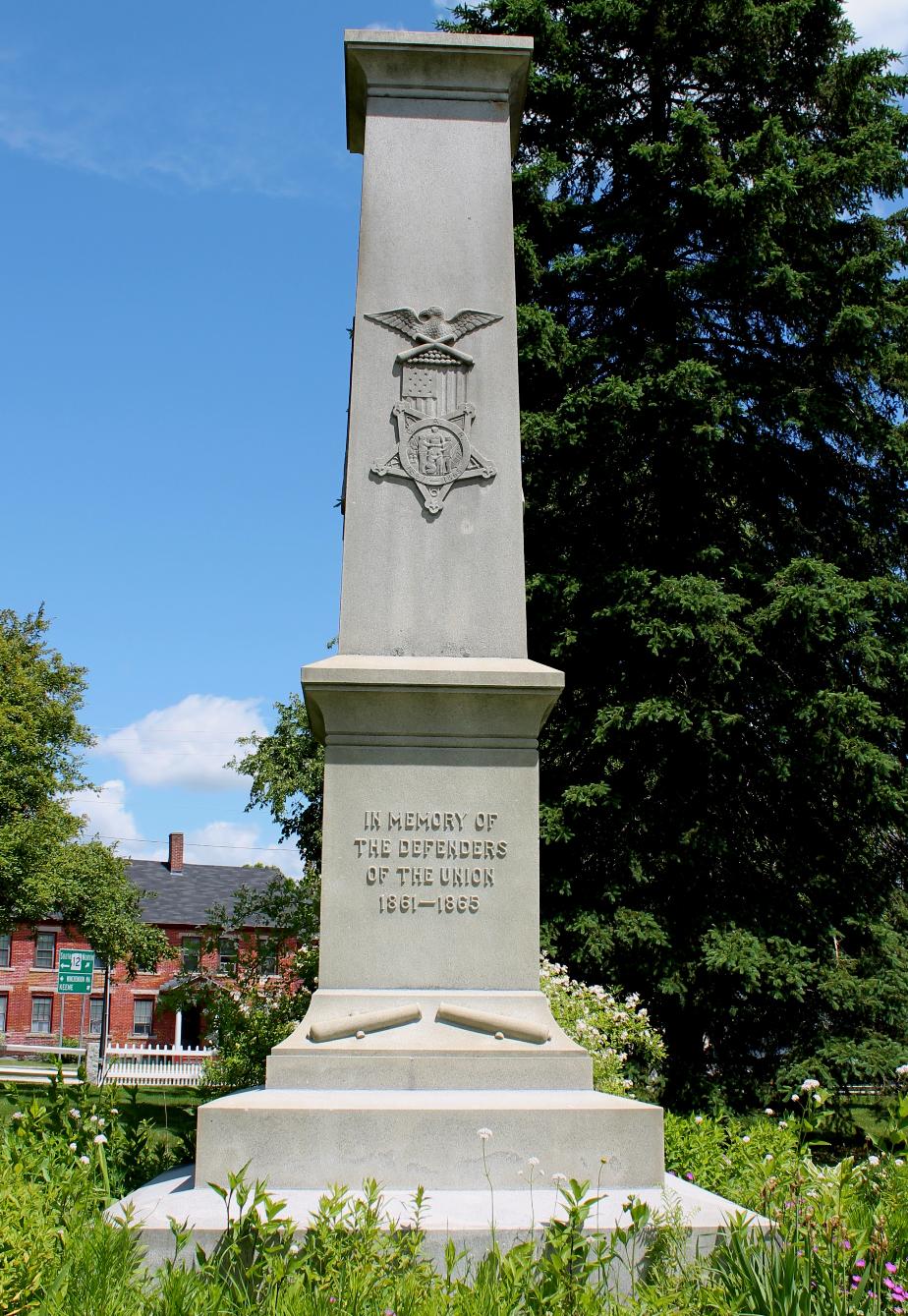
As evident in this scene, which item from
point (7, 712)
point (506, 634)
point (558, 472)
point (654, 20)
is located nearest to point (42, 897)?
point (7, 712)

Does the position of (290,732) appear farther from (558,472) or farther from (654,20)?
(654,20)

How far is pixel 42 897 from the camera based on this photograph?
102 ft

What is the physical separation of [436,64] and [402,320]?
1587mm

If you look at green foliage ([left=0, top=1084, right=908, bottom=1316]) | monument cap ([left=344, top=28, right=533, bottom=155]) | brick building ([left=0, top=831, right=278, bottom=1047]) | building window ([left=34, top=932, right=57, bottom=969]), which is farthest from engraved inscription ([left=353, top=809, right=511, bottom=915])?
building window ([left=34, top=932, right=57, bottom=969])

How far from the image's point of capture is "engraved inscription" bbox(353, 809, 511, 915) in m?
5.68

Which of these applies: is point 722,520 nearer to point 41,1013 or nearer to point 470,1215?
point 470,1215

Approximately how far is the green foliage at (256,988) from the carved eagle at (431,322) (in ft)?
18.9

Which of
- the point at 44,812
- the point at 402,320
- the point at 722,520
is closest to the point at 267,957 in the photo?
the point at 402,320

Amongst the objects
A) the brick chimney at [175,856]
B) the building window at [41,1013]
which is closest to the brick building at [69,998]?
the building window at [41,1013]

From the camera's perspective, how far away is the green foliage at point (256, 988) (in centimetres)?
1029

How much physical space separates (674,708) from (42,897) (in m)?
22.8

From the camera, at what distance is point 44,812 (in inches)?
1315

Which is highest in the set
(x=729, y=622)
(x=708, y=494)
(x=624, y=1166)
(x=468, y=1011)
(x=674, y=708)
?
(x=708, y=494)

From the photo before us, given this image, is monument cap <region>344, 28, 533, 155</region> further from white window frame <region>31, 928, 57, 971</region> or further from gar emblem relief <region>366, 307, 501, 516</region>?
white window frame <region>31, 928, 57, 971</region>
